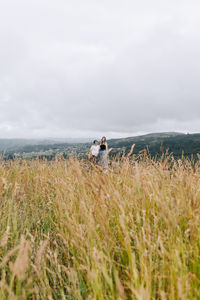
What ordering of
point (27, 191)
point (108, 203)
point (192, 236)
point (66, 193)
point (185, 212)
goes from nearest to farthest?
point (192, 236), point (185, 212), point (108, 203), point (66, 193), point (27, 191)

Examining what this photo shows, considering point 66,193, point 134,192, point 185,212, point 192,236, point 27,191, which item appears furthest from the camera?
point 27,191

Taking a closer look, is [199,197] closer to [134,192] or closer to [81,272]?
[134,192]

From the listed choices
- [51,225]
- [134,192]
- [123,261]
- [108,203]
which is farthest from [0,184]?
[123,261]

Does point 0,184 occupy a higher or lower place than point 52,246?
higher

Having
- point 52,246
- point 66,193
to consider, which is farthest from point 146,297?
point 66,193

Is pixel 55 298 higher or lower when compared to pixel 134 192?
lower

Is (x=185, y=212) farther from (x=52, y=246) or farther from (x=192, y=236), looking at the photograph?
(x=52, y=246)

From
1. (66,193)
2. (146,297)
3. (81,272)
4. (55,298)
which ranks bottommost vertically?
(55,298)

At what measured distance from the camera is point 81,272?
73.9 inches

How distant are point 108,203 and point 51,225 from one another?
1.29 meters

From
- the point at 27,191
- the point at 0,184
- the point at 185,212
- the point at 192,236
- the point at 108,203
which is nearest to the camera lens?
the point at 192,236

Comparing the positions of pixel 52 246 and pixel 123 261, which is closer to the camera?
pixel 123 261

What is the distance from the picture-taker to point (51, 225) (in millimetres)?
3129

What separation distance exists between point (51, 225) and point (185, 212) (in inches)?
80.3
